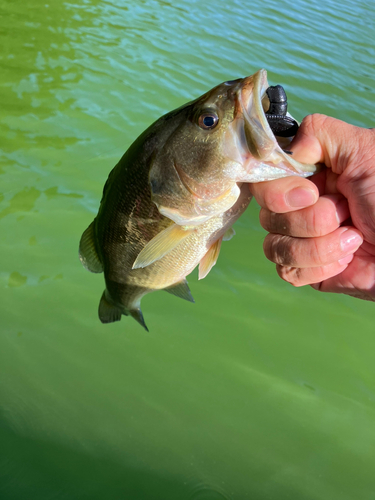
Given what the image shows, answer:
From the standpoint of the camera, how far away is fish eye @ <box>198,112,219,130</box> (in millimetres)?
1604

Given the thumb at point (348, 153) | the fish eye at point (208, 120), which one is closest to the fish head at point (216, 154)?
the fish eye at point (208, 120)

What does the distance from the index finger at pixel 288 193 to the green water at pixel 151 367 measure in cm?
140

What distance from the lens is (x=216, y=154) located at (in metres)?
1.64

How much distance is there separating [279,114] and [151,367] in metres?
1.77

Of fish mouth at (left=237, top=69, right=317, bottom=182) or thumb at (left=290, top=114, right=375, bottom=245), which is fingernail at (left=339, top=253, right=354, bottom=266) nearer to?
thumb at (left=290, top=114, right=375, bottom=245)

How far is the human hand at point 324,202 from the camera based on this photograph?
1.64 m

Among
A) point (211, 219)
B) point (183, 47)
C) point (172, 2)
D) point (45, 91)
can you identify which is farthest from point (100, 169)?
point (172, 2)

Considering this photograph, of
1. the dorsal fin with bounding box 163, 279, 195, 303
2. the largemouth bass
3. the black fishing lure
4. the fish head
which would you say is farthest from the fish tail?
the black fishing lure

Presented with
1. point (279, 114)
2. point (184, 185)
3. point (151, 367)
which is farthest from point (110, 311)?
point (279, 114)

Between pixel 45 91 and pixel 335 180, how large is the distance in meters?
4.59

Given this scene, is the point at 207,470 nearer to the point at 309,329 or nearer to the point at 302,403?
the point at 302,403

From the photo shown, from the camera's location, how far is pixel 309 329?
117 inches

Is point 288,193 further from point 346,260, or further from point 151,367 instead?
point 151,367

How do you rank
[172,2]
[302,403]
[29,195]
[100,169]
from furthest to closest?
1. [172,2]
2. [100,169]
3. [29,195]
4. [302,403]
